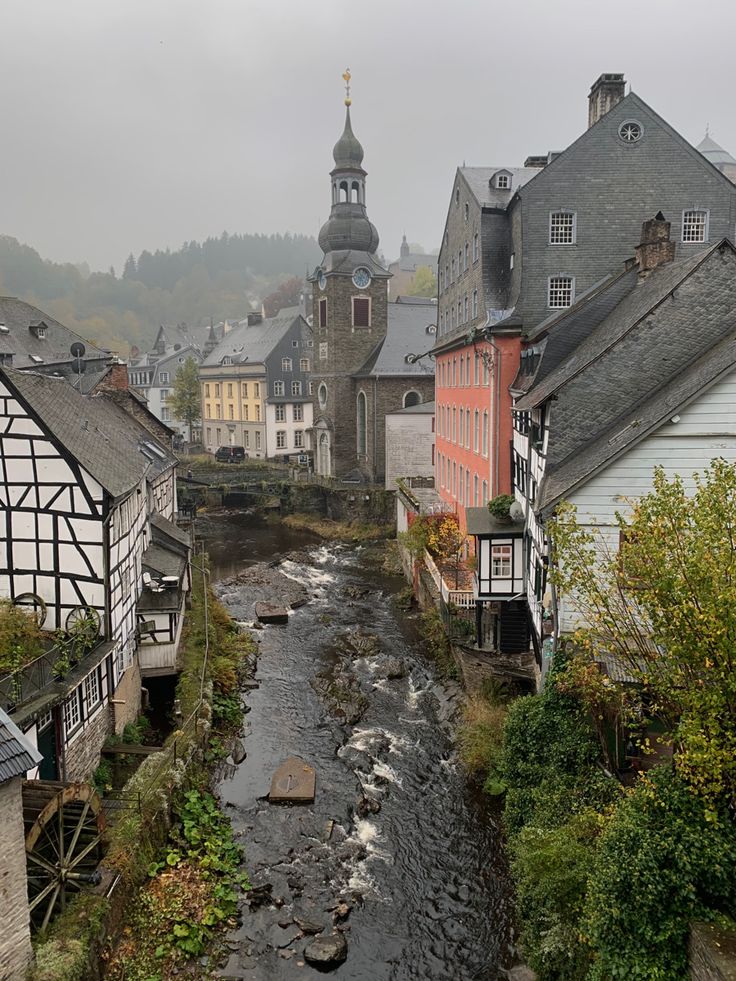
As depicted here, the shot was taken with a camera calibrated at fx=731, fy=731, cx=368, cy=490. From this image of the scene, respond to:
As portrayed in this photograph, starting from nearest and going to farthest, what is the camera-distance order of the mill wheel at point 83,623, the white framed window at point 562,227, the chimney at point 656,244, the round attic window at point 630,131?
the mill wheel at point 83,623 → the chimney at point 656,244 → the round attic window at point 630,131 → the white framed window at point 562,227

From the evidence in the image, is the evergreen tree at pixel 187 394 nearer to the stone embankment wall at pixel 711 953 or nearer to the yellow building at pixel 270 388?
the yellow building at pixel 270 388

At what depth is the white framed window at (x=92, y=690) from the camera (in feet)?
51.6

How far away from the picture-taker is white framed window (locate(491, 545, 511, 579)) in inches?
797

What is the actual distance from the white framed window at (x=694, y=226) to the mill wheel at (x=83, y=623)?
21.8m

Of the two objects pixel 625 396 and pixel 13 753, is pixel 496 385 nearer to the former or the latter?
pixel 625 396

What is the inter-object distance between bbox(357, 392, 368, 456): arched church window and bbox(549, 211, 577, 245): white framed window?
29.0 m

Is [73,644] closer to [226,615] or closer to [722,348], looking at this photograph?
[226,615]

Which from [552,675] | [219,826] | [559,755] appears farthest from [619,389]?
[219,826]

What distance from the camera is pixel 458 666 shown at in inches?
892

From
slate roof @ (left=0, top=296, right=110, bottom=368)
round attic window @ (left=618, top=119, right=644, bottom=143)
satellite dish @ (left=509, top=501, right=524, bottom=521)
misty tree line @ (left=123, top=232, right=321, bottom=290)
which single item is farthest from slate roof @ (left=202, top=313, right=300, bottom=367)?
misty tree line @ (left=123, top=232, right=321, bottom=290)

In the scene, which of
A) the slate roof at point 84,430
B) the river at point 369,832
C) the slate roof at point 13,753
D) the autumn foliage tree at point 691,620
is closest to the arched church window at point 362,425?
the river at point 369,832

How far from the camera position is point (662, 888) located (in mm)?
8797

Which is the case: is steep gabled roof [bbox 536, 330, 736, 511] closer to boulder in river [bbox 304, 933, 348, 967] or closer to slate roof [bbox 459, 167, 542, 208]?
boulder in river [bbox 304, 933, 348, 967]

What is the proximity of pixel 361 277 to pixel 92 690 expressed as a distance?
41.5m
